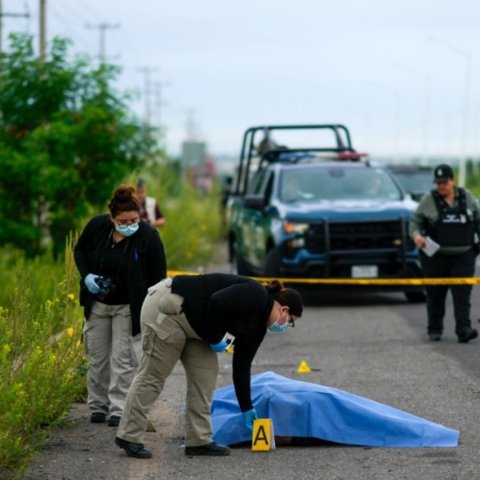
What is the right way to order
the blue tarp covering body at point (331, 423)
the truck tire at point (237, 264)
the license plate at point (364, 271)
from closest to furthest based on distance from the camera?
the blue tarp covering body at point (331, 423)
the license plate at point (364, 271)
the truck tire at point (237, 264)

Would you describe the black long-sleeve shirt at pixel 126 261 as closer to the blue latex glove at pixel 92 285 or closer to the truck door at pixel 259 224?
the blue latex glove at pixel 92 285

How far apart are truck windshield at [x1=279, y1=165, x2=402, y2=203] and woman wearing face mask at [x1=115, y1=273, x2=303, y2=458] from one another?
11.4 m

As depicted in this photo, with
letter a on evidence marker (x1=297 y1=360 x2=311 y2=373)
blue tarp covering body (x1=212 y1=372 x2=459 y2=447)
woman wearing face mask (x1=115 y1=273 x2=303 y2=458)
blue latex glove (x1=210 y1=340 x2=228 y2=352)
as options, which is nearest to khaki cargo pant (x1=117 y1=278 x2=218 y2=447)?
woman wearing face mask (x1=115 y1=273 x2=303 y2=458)

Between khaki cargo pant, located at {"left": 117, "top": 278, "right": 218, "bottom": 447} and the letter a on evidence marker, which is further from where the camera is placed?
the letter a on evidence marker

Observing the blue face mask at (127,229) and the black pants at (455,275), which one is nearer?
the blue face mask at (127,229)

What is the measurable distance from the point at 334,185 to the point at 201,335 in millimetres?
11997

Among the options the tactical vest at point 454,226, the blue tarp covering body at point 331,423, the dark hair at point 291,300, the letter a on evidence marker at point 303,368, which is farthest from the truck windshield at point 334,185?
the dark hair at point 291,300

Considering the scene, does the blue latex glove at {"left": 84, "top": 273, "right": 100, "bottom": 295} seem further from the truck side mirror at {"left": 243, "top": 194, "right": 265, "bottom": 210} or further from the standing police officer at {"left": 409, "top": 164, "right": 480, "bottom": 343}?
the truck side mirror at {"left": 243, "top": 194, "right": 265, "bottom": 210}

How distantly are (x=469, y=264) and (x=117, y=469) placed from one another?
7.19 meters

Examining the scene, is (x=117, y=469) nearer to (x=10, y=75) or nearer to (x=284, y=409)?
(x=284, y=409)

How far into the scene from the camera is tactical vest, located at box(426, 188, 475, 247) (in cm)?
1562

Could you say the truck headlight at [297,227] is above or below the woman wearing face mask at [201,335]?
below

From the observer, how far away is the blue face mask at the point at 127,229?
1077cm

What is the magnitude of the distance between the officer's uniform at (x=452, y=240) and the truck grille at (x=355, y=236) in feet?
13.7
